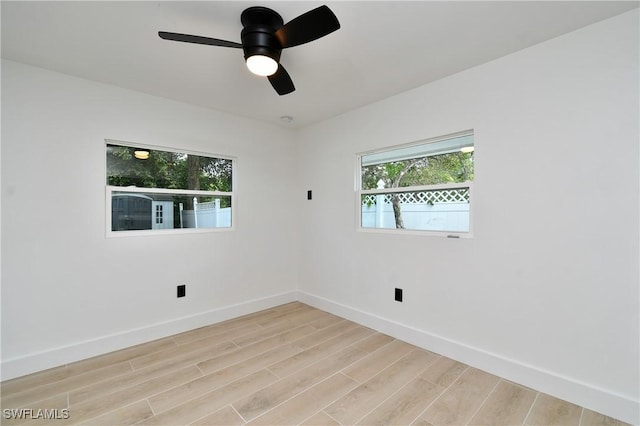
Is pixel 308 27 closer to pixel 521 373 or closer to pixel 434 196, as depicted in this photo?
pixel 434 196

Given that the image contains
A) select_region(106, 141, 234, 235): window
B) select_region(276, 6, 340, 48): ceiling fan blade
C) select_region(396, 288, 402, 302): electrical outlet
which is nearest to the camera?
select_region(276, 6, 340, 48): ceiling fan blade

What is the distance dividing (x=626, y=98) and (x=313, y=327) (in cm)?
304

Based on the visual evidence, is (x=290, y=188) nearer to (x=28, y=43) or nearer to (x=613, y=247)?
(x=28, y=43)

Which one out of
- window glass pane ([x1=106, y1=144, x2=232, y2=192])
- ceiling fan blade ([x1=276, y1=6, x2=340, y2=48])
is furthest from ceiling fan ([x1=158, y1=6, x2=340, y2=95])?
window glass pane ([x1=106, y1=144, x2=232, y2=192])

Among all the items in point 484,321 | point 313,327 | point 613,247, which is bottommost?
point 313,327

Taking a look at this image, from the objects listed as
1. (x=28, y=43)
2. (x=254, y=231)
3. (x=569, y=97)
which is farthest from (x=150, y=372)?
(x=569, y=97)

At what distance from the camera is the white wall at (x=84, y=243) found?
2.24 m

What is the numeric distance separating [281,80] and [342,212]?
5.85 ft

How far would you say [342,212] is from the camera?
3469mm

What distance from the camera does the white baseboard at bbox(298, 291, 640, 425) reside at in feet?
5.75

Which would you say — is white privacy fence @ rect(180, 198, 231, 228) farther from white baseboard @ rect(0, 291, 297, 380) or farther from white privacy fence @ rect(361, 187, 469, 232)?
white privacy fence @ rect(361, 187, 469, 232)

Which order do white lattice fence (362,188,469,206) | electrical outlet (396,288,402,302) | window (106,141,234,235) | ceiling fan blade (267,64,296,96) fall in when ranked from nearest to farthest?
1. ceiling fan blade (267,64,296,96)
2. white lattice fence (362,188,469,206)
3. window (106,141,234,235)
4. electrical outlet (396,288,402,302)

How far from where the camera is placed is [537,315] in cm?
206

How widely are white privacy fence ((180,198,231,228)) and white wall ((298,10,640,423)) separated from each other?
77.3 inches
